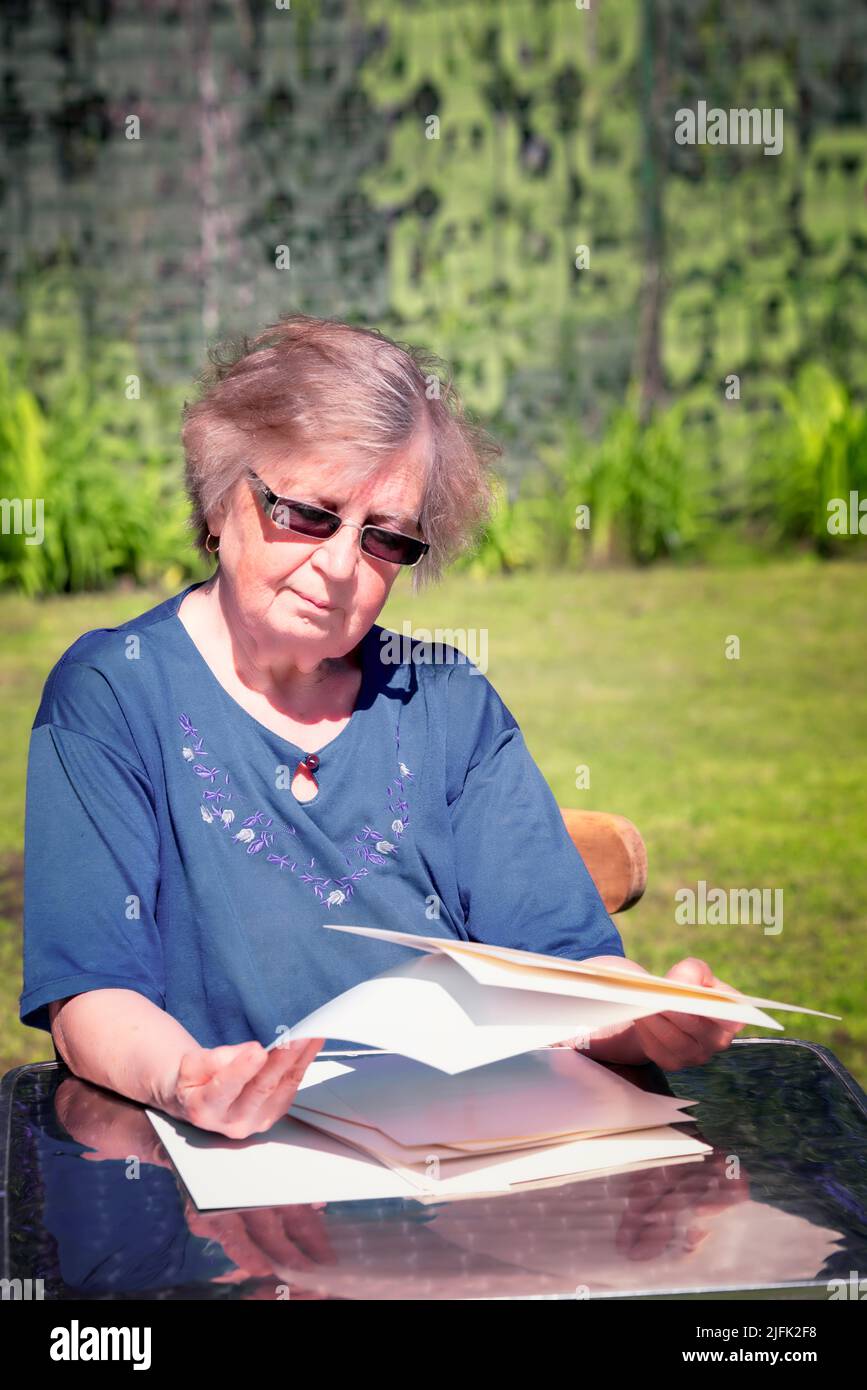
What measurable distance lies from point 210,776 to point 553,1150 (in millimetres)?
714

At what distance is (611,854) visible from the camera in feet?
7.54

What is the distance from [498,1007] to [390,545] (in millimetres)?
730

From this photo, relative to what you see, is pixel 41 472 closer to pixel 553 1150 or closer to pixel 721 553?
pixel 721 553

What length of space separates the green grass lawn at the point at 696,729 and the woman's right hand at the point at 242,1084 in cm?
299

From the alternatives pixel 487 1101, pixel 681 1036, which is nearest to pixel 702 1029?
pixel 681 1036

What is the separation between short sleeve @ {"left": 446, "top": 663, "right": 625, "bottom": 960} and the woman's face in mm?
231

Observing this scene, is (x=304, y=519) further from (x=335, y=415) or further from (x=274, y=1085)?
(x=274, y=1085)

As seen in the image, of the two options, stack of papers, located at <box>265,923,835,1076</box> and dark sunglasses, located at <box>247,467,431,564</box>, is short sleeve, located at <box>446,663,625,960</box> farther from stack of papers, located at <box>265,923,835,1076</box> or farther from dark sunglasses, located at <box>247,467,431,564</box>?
stack of papers, located at <box>265,923,835,1076</box>

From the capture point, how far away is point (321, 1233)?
1351 millimetres

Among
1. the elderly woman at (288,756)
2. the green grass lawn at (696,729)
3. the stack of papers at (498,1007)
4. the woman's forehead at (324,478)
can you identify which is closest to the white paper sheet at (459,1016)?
the stack of papers at (498,1007)

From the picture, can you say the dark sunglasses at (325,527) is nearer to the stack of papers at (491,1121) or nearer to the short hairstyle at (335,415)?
the short hairstyle at (335,415)

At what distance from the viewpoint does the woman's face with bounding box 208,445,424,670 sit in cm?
202

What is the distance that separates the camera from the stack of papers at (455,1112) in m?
1.45

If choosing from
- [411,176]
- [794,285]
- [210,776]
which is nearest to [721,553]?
[794,285]
